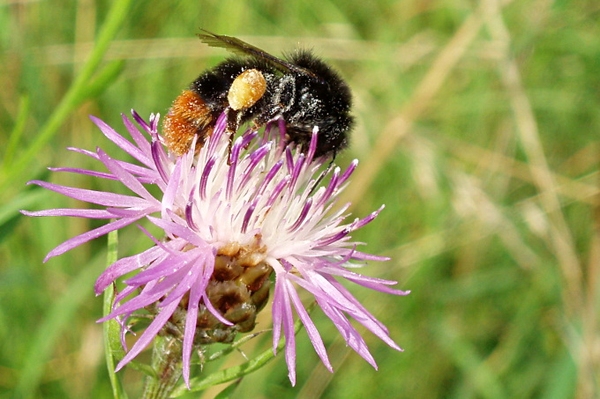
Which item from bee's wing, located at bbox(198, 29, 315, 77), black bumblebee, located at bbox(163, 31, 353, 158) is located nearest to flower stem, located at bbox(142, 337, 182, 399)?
black bumblebee, located at bbox(163, 31, 353, 158)

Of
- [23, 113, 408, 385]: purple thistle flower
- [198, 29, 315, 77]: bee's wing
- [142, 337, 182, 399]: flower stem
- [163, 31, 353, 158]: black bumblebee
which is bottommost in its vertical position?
[142, 337, 182, 399]: flower stem

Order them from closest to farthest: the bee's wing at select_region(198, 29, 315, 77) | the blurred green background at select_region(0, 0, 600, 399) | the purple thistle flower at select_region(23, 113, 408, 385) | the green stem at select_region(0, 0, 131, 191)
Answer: the purple thistle flower at select_region(23, 113, 408, 385), the bee's wing at select_region(198, 29, 315, 77), the green stem at select_region(0, 0, 131, 191), the blurred green background at select_region(0, 0, 600, 399)

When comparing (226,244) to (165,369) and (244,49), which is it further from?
(244,49)

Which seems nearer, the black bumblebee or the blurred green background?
the black bumblebee

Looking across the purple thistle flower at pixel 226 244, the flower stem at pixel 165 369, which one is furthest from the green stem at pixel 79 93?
the flower stem at pixel 165 369

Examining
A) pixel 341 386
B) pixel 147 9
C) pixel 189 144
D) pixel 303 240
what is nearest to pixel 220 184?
pixel 189 144

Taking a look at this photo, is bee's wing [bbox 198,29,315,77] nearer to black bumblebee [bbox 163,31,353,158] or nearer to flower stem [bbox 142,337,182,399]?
black bumblebee [bbox 163,31,353,158]
